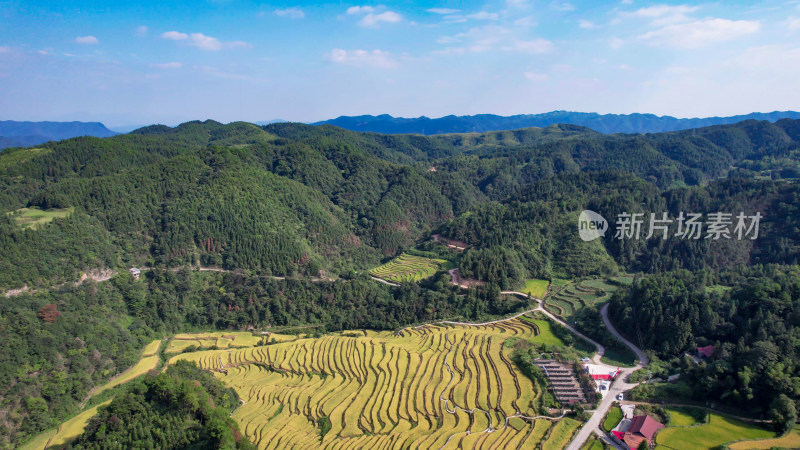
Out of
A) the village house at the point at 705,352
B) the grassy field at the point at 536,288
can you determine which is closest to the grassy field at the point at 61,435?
the grassy field at the point at 536,288

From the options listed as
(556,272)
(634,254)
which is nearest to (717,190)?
(634,254)

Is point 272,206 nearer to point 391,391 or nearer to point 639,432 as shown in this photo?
point 391,391

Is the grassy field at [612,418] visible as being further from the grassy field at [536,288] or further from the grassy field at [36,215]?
the grassy field at [36,215]

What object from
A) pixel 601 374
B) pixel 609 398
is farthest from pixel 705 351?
pixel 609 398

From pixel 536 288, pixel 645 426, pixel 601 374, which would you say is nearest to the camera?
pixel 645 426

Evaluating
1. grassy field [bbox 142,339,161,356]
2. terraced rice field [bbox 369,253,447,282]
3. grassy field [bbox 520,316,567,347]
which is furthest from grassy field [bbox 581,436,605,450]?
grassy field [bbox 142,339,161,356]
